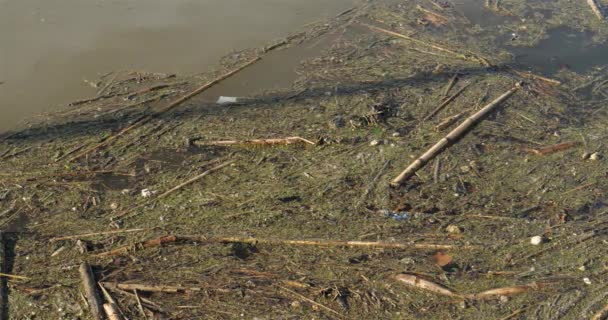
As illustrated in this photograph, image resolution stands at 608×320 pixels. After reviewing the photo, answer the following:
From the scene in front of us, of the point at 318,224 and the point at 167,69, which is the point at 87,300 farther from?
the point at 167,69

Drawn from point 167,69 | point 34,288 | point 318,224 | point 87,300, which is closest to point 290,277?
point 318,224

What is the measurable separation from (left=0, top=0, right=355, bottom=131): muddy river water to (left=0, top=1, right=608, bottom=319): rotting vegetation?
583 mm

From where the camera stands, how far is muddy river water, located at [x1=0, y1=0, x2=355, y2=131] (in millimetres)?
8070

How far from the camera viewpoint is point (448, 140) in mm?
6945

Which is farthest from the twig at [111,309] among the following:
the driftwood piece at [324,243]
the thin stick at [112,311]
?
the driftwood piece at [324,243]

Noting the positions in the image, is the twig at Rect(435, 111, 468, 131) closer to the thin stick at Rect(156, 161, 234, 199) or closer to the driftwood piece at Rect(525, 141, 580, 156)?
the driftwood piece at Rect(525, 141, 580, 156)

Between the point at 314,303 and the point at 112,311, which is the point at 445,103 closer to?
the point at 314,303

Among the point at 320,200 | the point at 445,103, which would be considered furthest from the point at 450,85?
the point at 320,200

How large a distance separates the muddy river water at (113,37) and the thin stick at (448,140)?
166 inches

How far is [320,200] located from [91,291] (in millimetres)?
2646

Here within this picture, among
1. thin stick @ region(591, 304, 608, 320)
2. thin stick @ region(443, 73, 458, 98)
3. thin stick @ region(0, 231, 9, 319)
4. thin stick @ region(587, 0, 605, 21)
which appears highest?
thin stick @ region(587, 0, 605, 21)

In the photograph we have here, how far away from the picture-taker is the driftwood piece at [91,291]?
4544mm

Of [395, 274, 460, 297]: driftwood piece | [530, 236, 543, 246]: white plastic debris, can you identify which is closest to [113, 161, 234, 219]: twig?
[395, 274, 460, 297]: driftwood piece

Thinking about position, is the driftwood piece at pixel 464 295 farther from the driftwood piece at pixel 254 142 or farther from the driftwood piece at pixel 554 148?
the driftwood piece at pixel 254 142
